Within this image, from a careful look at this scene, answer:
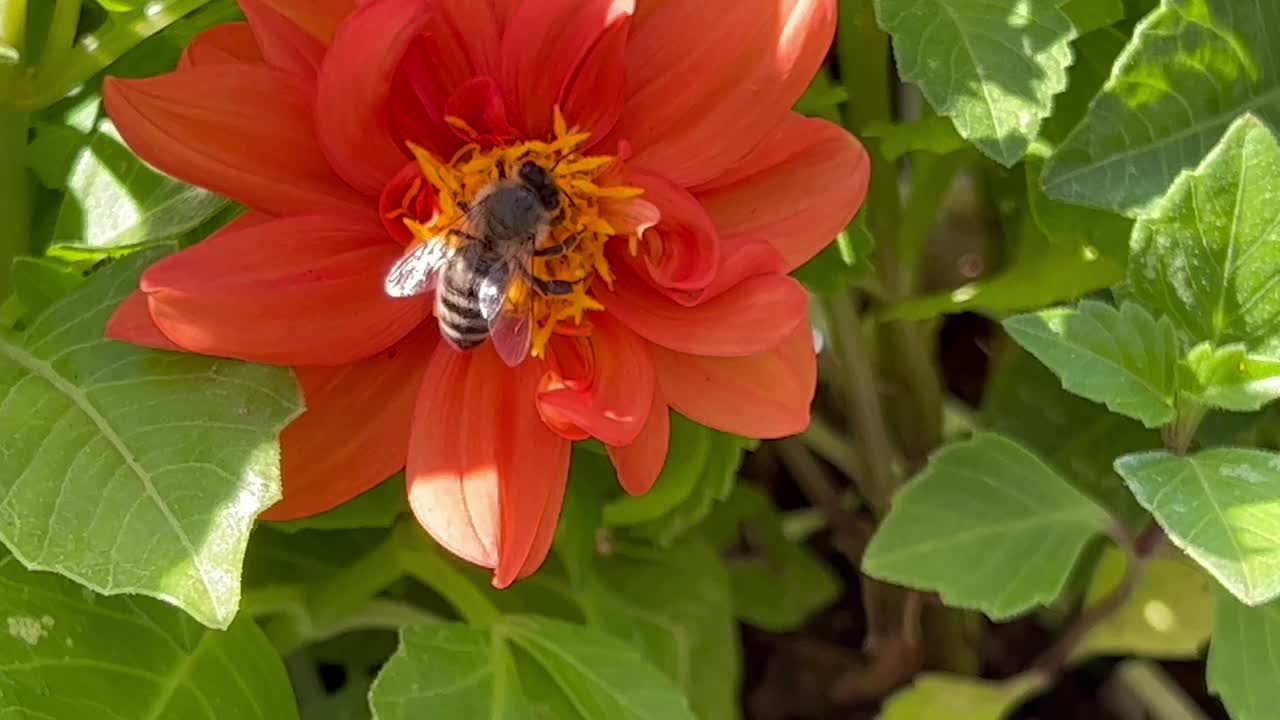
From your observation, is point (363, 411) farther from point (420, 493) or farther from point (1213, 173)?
point (1213, 173)

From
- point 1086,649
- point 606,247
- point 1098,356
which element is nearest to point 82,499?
point 606,247

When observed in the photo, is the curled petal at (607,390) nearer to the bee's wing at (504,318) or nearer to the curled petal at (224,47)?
the bee's wing at (504,318)

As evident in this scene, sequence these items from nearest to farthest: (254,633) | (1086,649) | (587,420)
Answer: (587,420) → (254,633) → (1086,649)

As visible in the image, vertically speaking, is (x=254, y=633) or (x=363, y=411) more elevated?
(x=363, y=411)

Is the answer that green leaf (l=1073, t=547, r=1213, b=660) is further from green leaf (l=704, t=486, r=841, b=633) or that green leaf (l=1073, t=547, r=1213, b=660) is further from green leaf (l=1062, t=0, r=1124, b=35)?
green leaf (l=1062, t=0, r=1124, b=35)

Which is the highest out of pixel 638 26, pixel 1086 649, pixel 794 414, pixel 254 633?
pixel 638 26

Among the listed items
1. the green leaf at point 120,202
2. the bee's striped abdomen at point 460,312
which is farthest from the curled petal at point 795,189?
the green leaf at point 120,202

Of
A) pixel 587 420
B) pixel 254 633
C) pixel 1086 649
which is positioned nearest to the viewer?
pixel 587 420
